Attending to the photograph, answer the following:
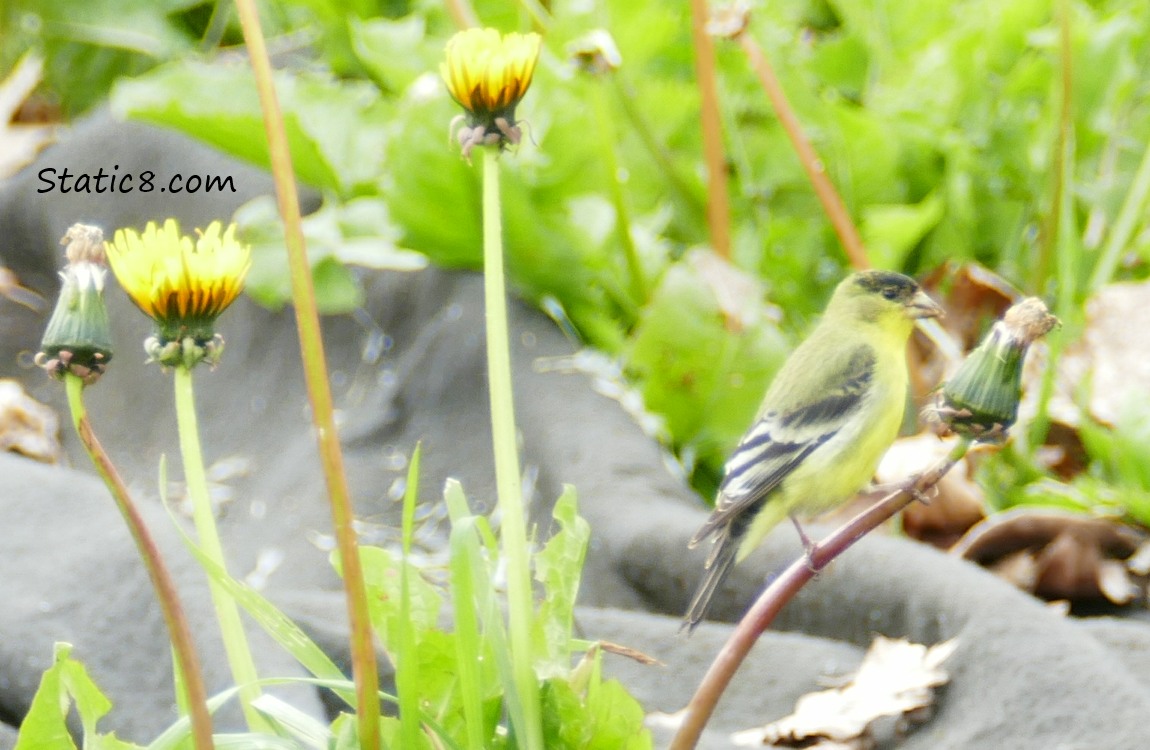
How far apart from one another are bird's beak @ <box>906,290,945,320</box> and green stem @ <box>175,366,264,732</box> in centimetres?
52

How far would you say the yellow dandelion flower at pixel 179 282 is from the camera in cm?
56

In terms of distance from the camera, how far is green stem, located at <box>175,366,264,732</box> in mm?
585

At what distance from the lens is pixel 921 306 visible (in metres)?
0.92

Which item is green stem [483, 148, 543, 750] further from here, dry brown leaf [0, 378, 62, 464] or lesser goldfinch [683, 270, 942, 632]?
dry brown leaf [0, 378, 62, 464]

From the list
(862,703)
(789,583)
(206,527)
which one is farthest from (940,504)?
(206,527)

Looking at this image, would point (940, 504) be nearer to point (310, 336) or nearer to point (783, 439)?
point (783, 439)

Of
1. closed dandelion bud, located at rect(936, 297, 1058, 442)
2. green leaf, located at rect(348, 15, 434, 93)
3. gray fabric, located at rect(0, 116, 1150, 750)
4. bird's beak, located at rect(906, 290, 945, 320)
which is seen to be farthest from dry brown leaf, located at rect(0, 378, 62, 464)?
closed dandelion bud, located at rect(936, 297, 1058, 442)

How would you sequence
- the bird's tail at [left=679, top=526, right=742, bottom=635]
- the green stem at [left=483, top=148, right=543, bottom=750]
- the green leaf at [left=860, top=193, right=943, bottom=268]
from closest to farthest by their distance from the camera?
the green stem at [left=483, top=148, right=543, bottom=750], the bird's tail at [left=679, top=526, right=742, bottom=635], the green leaf at [left=860, top=193, right=943, bottom=268]

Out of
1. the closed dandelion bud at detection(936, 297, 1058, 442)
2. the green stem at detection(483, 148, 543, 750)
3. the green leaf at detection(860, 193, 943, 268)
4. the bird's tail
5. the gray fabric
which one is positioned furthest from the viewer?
the green leaf at detection(860, 193, 943, 268)

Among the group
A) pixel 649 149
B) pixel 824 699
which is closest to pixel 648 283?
pixel 649 149

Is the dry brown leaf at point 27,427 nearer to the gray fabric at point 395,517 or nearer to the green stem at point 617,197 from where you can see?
the gray fabric at point 395,517

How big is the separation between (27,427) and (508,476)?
1126 millimetres

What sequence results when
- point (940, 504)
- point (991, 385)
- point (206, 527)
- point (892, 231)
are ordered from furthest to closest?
point (892, 231)
point (940, 504)
point (206, 527)
point (991, 385)

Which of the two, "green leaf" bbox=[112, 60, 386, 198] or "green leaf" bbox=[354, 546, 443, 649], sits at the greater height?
"green leaf" bbox=[112, 60, 386, 198]
